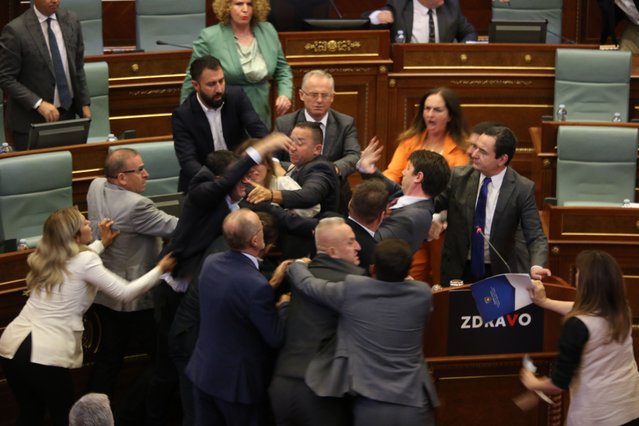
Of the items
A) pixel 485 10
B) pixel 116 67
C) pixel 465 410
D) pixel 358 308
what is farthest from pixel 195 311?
pixel 485 10

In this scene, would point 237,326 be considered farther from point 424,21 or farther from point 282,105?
point 424,21

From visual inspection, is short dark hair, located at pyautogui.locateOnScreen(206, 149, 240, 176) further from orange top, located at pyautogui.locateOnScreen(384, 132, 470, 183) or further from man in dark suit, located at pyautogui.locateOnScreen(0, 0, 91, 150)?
man in dark suit, located at pyautogui.locateOnScreen(0, 0, 91, 150)

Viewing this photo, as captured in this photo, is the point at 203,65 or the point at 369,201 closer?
the point at 369,201

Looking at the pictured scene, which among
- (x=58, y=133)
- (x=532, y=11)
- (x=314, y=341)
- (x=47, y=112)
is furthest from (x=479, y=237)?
(x=532, y=11)

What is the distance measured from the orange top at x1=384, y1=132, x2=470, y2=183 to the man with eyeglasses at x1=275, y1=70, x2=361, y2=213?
0.18 m

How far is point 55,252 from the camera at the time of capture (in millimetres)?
4383

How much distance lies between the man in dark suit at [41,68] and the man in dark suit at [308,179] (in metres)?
1.92

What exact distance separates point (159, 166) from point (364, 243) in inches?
71.4

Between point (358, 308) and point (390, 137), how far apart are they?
327 centimetres

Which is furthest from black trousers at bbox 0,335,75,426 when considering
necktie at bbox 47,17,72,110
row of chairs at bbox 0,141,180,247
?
necktie at bbox 47,17,72,110

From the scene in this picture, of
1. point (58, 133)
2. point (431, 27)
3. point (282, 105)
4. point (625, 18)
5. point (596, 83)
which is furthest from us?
point (625, 18)

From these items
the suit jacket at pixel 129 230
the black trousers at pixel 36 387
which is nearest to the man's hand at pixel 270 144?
the suit jacket at pixel 129 230

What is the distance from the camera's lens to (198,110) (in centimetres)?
526

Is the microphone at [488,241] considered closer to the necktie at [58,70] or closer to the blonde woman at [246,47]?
the blonde woman at [246,47]
